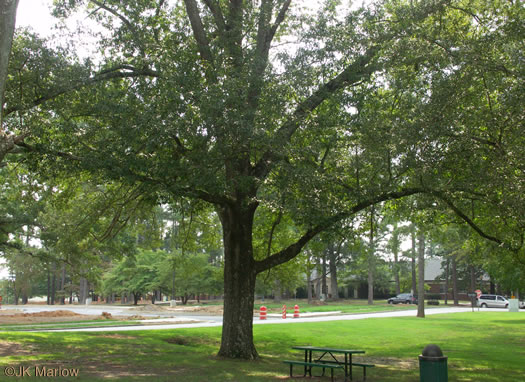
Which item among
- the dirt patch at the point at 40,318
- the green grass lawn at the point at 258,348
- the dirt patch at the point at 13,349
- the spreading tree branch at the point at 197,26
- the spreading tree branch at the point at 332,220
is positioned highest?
the spreading tree branch at the point at 197,26

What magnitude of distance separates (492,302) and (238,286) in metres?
49.8

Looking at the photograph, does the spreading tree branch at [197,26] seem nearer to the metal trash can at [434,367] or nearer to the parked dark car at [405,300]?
the metal trash can at [434,367]

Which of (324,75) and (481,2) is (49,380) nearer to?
(324,75)

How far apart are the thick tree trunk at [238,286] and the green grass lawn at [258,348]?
57cm

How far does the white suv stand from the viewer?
5434 centimetres

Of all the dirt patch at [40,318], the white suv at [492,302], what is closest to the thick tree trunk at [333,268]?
the white suv at [492,302]

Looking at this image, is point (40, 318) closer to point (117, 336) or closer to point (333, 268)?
point (117, 336)

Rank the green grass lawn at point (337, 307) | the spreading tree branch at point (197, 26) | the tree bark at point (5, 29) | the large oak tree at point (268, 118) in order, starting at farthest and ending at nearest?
the green grass lawn at point (337, 307) < the spreading tree branch at point (197, 26) < the large oak tree at point (268, 118) < the tree bark at point (5, 29)

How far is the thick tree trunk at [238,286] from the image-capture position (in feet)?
43.3

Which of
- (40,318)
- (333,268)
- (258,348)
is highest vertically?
(333,268)

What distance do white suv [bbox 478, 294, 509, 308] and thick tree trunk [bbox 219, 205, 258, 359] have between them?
48.7 meters

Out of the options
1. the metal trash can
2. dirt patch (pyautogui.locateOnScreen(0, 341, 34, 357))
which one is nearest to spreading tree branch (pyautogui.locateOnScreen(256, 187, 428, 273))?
the metal trash can

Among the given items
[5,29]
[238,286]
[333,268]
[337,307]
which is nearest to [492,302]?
[333,268]

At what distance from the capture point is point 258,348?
16.1 metres
